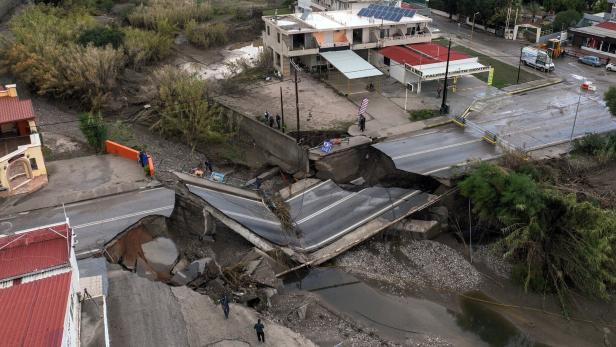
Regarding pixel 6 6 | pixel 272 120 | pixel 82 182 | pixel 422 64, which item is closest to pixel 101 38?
pixel 272 120

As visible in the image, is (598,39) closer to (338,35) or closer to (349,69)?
(338,35)

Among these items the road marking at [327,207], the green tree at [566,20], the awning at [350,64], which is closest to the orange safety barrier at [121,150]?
the road marking at [327,207]

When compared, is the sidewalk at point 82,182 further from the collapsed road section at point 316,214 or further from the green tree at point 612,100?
the green tree at point 612,100

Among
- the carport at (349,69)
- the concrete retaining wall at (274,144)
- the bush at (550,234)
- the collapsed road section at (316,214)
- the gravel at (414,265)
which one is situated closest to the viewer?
the bush at (550,234)

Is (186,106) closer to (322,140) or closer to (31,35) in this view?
(322,140)

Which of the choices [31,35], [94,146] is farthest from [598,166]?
[31,35]
